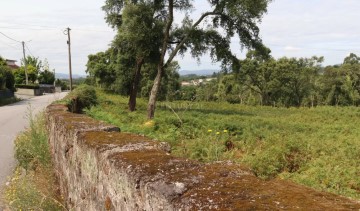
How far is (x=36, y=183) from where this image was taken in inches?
233

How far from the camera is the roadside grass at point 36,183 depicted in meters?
4.93

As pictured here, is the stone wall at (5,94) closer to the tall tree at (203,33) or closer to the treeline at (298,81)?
the tall tree at (203,33)

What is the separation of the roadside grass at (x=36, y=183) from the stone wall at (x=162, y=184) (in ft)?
3.29

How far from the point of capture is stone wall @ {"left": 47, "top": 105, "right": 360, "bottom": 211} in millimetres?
1859

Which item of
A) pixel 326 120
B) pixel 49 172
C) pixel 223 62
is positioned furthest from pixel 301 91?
pixel 49 172

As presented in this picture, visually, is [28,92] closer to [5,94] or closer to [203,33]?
[5,94]

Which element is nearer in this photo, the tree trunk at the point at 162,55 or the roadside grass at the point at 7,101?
the tree trunk at the point at 162,55

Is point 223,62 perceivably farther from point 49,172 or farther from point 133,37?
point 49,172

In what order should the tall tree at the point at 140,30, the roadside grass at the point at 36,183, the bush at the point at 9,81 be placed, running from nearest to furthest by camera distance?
1. the roadside grass at the point at 36,183
2. the tall tree at the point at 140,30
3. the bush at the point at 9,81

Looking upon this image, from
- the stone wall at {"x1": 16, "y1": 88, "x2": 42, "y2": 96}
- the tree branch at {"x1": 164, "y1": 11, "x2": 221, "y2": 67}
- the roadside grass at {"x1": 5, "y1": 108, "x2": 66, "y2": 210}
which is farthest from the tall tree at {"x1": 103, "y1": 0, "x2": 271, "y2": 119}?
the stone wall at {"x1": 16, "y1": 88, "x2": 42, "y2": 96}

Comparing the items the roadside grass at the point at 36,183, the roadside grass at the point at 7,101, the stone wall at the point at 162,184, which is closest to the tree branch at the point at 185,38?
the roadside grass at the point at 36,183

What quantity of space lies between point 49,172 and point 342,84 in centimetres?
5449

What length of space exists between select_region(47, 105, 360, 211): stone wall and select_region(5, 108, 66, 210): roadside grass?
3.29 feet

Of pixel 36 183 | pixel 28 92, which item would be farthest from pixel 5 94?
pixel 36 183
